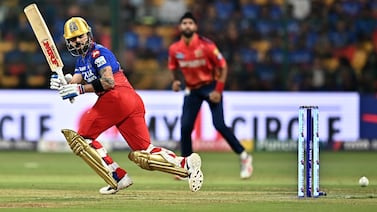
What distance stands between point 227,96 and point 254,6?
11.7 feet

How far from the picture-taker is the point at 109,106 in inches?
486

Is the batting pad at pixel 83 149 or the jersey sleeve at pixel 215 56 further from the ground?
the jersey sleeve at pixel 215 56

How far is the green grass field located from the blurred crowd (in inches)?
100

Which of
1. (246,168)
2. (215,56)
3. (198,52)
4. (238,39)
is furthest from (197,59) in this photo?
(238,39)

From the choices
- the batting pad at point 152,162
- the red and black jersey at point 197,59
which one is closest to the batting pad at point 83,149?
the batting pad at point 152,162

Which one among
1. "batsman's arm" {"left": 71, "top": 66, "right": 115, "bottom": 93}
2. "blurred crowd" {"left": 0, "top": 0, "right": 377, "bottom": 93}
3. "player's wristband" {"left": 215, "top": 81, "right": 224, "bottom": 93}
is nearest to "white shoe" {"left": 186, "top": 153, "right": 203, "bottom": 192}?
"batsman's arm" {"left": 71, "top": 66, "right": 115, "bottom": 93}

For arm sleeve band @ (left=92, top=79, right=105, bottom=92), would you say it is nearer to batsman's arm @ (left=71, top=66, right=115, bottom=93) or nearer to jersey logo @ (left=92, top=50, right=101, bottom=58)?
batsman's arm @ (left=71, top=66, right=115, bottom=93)

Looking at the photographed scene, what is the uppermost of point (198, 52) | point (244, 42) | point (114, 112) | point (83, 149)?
point (198, 52)

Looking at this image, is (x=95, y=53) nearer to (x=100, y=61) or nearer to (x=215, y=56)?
(x=100, y=61)

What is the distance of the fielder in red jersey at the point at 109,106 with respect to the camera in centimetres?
1220

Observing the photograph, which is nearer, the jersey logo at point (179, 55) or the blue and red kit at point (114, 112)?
the blue and red kit at point (114, 112)

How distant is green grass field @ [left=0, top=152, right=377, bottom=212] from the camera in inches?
444

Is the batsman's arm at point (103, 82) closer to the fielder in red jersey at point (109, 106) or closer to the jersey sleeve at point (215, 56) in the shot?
the fielder in red jersey at point (109, 106)

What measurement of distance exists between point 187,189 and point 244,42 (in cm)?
1075
